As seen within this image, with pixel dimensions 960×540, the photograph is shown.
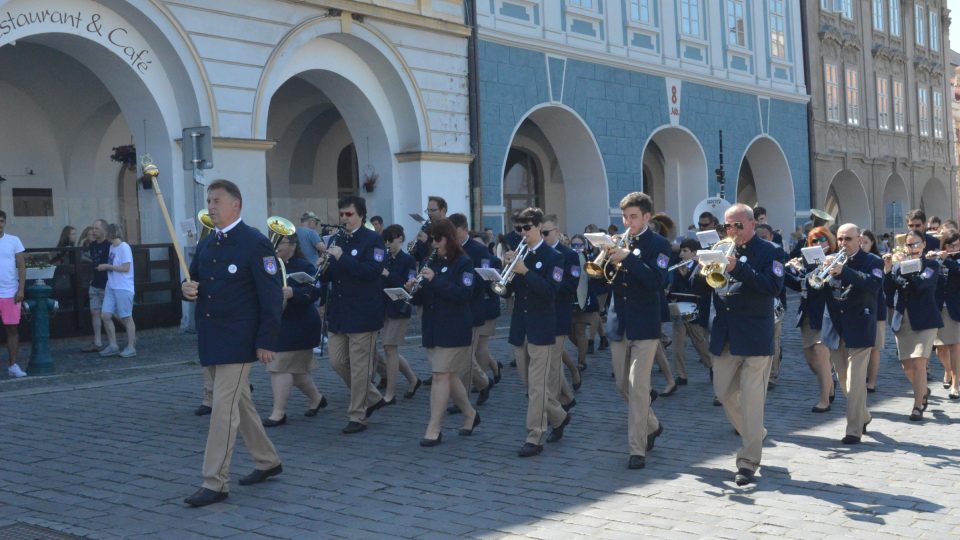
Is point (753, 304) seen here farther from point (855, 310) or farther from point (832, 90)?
point (832, 90)

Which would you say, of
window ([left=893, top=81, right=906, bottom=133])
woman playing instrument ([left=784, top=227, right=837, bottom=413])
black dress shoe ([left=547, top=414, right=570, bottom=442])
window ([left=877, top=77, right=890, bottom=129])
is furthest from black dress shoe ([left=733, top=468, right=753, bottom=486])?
window ([left=893, top=81, right=906, bottom=133])

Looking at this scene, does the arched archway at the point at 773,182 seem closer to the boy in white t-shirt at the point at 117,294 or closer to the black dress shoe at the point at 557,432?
the boy in white t-shirt at the point at 117,294

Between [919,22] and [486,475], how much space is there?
38945 mm

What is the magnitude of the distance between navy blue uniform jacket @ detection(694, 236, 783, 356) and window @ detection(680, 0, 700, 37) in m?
20.9

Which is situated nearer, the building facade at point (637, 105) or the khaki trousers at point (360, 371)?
the khaki trousers at point (360, 371)

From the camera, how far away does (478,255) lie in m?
10.0

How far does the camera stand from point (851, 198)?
1437 inches

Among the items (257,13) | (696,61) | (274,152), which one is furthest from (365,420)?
(696,61)

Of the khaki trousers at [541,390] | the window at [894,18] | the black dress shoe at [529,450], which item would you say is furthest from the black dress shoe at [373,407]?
the window at [894,18]

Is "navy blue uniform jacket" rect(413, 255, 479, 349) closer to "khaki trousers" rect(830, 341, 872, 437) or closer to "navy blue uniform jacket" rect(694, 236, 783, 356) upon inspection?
"navy blue uniform jacket" rect(694, 236, 783, 356)

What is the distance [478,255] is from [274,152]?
13922 mm

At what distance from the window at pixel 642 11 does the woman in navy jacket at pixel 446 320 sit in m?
17.9

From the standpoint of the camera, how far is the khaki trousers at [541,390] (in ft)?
27.7

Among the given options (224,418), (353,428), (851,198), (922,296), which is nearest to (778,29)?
(851,198)
